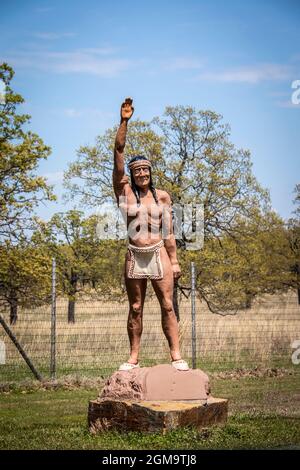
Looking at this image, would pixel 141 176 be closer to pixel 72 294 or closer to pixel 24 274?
pixel 24 274

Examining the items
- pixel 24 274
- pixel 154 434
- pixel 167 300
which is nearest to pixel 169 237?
pixel 167 300

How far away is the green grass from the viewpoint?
21.0 feet

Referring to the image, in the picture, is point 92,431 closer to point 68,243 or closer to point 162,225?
point 162,225

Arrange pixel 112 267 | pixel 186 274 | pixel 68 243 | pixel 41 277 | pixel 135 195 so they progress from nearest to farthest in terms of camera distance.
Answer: pixel 135 195 < pixel 41 277 < pixel 186 274 < pixel 112 267 < pixel 68 243

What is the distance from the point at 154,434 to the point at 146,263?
167 centimetres

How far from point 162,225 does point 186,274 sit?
9.52 meters

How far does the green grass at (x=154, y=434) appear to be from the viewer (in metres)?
6.39

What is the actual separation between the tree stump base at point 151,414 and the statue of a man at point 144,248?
0.45 m

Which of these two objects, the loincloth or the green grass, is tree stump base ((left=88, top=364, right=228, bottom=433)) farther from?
the loincloth

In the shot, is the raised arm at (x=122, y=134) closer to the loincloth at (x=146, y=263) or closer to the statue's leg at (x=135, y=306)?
the loincloth at (x=146, y=263)

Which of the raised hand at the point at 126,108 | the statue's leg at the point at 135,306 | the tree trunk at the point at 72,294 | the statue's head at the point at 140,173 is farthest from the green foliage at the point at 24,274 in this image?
the tree trunk at the point at 72,294

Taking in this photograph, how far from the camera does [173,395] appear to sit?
22.4 ft
